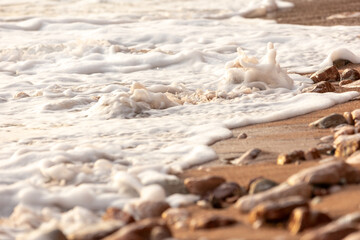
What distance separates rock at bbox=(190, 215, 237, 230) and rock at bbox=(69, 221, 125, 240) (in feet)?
0.84

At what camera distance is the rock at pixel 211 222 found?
6.65 feet

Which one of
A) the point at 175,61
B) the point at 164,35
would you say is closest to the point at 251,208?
the point at 175,61

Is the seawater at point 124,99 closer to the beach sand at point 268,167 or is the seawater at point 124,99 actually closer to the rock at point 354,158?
the beach sand at point 268,167

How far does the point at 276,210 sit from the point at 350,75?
2894 millimetres

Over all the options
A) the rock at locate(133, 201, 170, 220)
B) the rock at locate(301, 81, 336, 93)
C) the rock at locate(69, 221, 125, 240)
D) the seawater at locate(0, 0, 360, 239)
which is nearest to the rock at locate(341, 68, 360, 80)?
the seawater at locate(0, 0, 360, 239)

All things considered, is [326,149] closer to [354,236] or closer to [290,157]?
[290,157]

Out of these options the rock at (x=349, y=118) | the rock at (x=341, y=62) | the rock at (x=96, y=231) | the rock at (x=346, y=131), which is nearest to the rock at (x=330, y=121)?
the rock at (x=349, y=118)

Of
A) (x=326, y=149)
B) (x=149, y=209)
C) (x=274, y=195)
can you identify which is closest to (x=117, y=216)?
(x=149, y=209)

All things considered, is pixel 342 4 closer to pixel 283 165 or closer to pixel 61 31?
pixel 61 31

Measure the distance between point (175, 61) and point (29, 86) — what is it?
56.2 inches

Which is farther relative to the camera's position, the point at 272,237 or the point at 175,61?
the point at 175,61

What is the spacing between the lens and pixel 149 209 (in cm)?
226

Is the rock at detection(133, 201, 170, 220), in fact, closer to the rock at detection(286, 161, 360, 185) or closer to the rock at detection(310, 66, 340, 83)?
the rock at detection(286, 161, 360, 185)

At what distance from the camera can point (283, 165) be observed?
2.72 m
